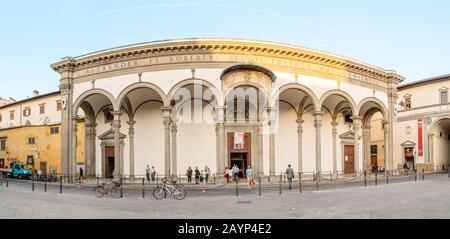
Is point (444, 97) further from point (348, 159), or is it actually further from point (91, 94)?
point (91, 94)

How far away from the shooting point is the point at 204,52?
2547 cm

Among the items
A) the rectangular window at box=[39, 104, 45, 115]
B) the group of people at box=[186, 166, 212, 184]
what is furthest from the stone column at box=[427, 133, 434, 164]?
the rectangular window at box=[39, 104, 45, 115]

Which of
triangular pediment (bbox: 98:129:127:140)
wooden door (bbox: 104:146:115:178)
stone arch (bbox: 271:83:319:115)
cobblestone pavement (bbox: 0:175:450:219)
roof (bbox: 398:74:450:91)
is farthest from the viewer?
roof (bbox: 398:74:450:91)

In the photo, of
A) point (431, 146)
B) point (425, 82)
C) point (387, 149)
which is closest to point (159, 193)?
point (387, 149)

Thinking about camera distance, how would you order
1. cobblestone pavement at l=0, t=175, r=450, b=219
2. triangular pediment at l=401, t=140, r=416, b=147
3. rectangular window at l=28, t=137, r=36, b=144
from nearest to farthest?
1. cobblestone pavement at l=0, t=175, r=450, b=219
2. rectangular window at l=28, t=137, r=36, b=144
3. triangular pediment at l=401, t=140, r=416, b=147

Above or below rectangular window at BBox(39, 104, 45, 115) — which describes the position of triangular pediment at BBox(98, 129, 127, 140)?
below

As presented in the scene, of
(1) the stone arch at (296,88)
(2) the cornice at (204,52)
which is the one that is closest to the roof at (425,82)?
(2) the cornice at (204,52)

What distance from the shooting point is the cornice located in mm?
25312

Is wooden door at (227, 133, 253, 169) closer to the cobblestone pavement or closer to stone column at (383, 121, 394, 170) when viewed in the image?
stone column at (383, 121, 394, 170)

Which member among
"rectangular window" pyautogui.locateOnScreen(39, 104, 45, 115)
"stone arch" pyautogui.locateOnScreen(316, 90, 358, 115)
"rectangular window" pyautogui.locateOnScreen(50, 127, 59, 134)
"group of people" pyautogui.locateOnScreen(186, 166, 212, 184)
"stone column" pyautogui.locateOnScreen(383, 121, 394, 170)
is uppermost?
"rectangular window" pyautogui.locateOnScreen(39, 104, 45, 115)

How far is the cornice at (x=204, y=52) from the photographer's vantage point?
25.3 metres

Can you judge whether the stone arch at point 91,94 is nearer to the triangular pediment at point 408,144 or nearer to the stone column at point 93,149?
the stone column at point 93,149

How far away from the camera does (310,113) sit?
3198cm

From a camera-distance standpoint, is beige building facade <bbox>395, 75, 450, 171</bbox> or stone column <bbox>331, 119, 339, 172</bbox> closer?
stone column <bbox>331, 119, 339, 172</bbox>
